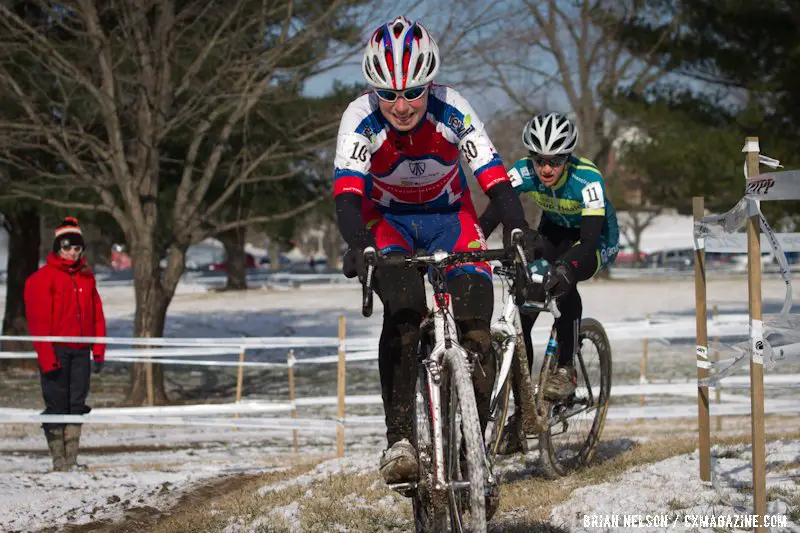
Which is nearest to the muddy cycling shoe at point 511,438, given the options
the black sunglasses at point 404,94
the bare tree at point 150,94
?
the black sunglasses at point 404,94

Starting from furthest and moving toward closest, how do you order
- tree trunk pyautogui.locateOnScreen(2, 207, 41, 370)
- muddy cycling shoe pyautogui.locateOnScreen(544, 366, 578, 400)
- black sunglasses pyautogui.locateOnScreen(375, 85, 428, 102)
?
tree trunk pyautogui.locateOnScreen(2, 207, 41, 370) → muddy cycling shoe pyautogui.locateOnScreen(544, 366, 578, 400) → black sunglasses pyautogui.locateOnScreen(375, 85, 428, 102)

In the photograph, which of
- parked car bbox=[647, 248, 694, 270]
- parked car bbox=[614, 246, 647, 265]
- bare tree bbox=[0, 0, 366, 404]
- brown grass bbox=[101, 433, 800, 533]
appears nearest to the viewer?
brown grass bbox=[101, 433, 800, 533]

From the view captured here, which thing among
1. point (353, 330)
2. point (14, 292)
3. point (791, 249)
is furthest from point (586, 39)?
point (791, 249)

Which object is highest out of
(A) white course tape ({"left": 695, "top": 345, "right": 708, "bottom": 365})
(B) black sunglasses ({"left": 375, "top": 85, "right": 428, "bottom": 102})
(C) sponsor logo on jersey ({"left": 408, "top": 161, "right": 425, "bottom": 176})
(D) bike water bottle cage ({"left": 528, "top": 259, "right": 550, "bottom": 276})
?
(B) black sunglasses ({"left": 375, "top": 85, "right": 428, "bottom": 102})

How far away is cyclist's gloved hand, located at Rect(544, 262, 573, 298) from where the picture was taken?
5848 millimetres

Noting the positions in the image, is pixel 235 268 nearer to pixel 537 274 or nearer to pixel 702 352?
pixel 537 274

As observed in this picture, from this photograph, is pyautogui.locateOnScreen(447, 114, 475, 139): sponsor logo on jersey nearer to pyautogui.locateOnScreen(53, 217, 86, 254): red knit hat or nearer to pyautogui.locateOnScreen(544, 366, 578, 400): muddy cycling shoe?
pyautogui.locateOnScreen(544, 366, 578, 400): muddy cycling shoe

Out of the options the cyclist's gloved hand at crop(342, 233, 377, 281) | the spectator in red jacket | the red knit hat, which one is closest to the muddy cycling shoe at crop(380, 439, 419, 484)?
the cyclist's gloved hand at crop(342, 233, 377, 281)

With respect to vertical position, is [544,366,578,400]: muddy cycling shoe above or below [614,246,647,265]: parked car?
below

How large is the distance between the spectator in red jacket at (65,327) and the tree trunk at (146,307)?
414 cm

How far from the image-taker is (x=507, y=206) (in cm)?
457

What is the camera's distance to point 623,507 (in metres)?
5.45

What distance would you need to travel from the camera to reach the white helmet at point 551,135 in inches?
244

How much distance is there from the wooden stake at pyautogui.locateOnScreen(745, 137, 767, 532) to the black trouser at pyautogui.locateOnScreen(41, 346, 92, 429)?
254 inches
